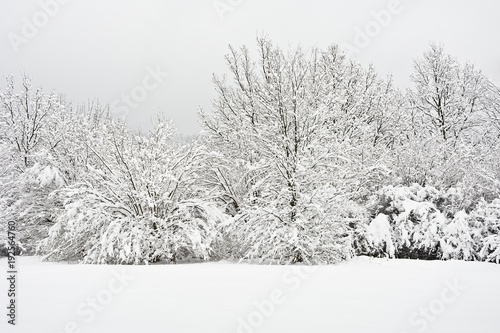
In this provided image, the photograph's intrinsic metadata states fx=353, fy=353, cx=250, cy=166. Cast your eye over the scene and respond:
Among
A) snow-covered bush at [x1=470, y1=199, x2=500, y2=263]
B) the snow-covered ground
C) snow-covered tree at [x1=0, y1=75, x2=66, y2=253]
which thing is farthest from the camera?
snow-covered tree at [x1=0, y1=75, x2=66, y2=253]

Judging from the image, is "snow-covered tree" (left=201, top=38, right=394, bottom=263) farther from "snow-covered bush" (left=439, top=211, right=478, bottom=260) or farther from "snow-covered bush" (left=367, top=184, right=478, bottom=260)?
"snow-covered bush" (left=439, top=211, right=478, bottom=260)

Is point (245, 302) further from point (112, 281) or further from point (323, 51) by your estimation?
point (323, 51)

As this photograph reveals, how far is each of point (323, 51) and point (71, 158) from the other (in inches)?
473

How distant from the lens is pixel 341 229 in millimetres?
8828

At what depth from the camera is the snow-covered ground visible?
2.49 m

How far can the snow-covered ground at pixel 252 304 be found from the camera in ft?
8.18

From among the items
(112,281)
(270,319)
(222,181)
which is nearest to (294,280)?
(270,319)

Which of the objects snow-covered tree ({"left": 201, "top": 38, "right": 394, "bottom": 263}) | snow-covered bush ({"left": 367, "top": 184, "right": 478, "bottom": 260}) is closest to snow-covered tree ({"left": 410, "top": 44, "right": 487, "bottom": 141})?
snow-covered bush ({"left": 367, "top": 184, "right": 478, "bottom": 260})

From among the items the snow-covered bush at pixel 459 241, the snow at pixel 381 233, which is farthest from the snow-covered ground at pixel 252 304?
the snow at pixel 381 233

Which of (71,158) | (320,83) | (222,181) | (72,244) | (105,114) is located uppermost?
(105,114)

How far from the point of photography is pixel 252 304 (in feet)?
10.1

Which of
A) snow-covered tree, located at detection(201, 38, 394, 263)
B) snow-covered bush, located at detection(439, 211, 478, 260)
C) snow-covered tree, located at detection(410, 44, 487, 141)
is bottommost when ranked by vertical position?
snow-covered bush, located at detection(439, 211, 478, 260)

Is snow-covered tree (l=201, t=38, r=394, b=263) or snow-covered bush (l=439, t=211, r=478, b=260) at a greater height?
snow-covered tree (l=201, t=38, r=394, b=263)

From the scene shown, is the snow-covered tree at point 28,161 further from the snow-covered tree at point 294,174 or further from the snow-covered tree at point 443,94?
the snow-covered tree at point 443,94
